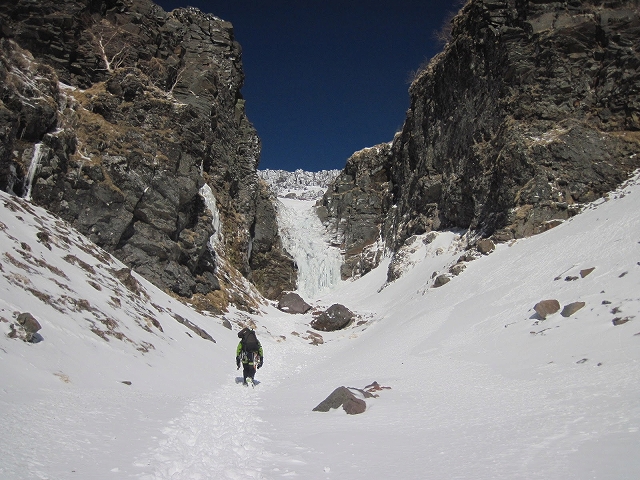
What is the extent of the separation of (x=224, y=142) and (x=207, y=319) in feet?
71.9

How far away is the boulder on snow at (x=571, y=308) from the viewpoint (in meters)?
11.1

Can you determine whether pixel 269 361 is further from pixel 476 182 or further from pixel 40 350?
pixel 476 182

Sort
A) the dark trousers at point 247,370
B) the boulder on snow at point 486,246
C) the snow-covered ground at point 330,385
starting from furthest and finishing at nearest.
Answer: the boulder on snow at point 486,246, the dark trousers at point 247,370, the snow-covered ground at point 330,385

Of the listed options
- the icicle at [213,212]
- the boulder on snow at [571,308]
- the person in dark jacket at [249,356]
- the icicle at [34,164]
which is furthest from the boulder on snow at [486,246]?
the icicle at [34,164]

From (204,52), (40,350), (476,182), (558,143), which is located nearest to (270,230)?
(204,52)

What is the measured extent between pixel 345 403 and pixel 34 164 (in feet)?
68.1

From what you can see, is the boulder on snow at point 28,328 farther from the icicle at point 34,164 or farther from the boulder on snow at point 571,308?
the icicle at point 34,164

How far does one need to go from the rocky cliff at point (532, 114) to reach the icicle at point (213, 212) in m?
19.1

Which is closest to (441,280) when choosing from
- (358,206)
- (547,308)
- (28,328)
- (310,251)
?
(547,308)

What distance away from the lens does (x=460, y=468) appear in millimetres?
4445

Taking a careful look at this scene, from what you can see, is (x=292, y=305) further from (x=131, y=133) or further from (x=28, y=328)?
(x=28, y=328)

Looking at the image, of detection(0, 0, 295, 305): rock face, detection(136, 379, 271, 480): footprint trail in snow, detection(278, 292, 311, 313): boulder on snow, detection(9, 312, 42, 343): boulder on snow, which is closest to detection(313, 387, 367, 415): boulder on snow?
detection(136, 379, 271, 480): footprint trail in snow

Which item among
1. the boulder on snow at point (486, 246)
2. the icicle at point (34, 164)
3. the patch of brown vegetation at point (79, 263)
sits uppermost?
the boulder on snow at point (486, 246)

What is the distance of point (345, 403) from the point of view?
777 cm
